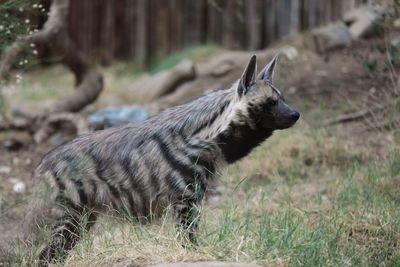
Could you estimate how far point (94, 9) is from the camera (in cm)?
1253

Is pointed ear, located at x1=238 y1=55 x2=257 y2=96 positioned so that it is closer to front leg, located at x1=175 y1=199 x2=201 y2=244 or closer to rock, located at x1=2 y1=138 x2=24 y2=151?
front leg, located at x1=175 y1=199 x2=201 y2=244

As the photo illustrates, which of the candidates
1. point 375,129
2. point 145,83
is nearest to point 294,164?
point 375,129

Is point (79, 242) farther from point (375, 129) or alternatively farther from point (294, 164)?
point (375, 129)

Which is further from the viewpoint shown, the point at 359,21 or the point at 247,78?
the point at 359,21

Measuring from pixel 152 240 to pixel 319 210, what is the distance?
62.2 inches

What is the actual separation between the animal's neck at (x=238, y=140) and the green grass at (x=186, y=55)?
6048 millimetres

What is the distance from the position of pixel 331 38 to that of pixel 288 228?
18.6 ft

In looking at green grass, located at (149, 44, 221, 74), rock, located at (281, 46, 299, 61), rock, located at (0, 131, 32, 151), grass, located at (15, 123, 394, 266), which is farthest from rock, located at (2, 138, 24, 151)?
rock, located at (281, 46, 299, 61)

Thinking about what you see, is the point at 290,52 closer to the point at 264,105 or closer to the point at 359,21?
the point at 359,21

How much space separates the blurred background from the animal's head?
378 mm

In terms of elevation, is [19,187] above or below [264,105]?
below

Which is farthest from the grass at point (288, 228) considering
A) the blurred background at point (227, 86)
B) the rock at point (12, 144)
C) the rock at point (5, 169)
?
the rock at point (12, 144)

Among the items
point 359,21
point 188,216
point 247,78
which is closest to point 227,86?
point 247,78

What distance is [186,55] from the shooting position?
36.9ft
